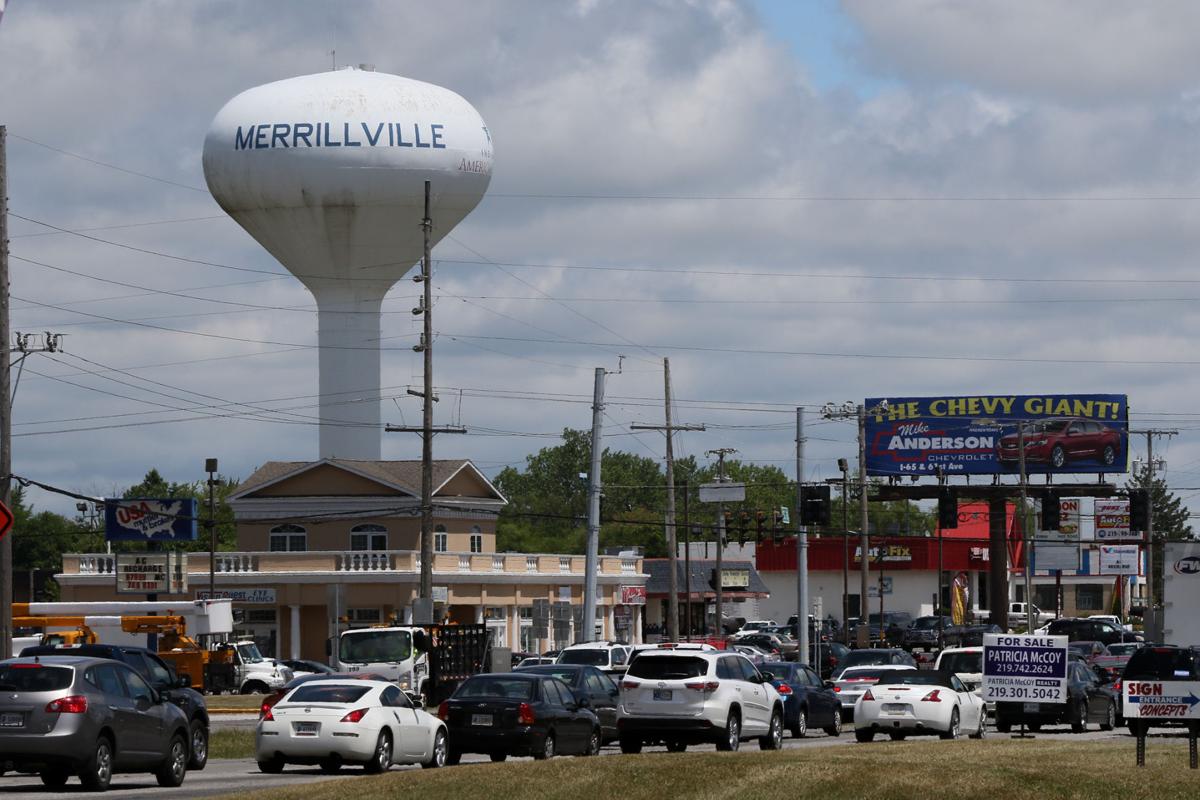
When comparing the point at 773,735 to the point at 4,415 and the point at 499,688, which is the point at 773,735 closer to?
A: the point at 499,688

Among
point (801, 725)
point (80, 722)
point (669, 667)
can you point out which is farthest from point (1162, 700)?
point (801, 725)

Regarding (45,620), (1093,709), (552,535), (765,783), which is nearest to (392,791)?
(765,783)

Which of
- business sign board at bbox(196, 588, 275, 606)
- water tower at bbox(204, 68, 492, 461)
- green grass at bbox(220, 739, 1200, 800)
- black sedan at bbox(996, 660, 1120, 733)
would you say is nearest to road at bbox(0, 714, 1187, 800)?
black sedan at bbox(996, 660, 1120, 733)

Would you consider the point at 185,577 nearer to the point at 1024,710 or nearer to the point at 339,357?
the point at 339,357

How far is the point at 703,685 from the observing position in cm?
3309

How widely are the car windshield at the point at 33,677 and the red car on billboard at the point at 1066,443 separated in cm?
8131

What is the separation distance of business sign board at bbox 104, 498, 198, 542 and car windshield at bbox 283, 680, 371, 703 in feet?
148

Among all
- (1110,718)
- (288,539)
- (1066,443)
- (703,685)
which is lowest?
(1110,718)

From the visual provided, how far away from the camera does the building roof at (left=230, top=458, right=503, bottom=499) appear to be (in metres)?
83.1

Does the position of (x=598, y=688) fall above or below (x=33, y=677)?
below

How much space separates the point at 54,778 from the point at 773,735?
1339 centimetres

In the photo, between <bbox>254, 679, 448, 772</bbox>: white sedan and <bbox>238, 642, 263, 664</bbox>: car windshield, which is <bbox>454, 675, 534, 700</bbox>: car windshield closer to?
<bbox>254, 679, 448, 772</bbox>: white sedan

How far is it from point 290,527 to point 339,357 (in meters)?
8.23

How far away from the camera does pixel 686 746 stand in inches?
1390
